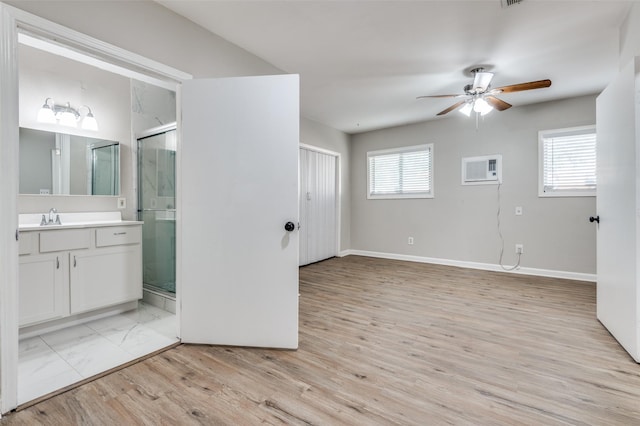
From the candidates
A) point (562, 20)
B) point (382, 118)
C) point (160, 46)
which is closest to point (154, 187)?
point (160, 46)

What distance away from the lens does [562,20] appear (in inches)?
91.6

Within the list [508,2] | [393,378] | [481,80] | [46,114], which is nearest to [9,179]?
[46,114]

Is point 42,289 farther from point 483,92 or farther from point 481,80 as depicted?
point 483,92

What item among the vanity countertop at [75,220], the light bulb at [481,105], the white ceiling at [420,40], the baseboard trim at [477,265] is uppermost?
the white ceiling at [420,40]

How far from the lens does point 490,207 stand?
468cm

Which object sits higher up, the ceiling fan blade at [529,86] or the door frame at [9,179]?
the ceiling fan blade at [529,86]

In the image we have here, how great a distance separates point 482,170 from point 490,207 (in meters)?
0.60

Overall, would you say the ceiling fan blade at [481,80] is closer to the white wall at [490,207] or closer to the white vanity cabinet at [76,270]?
the white wall at [490,207]

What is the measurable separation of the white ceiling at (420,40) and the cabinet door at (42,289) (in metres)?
2.17

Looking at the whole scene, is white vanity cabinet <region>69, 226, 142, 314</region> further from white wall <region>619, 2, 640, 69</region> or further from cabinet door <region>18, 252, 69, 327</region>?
white wall <region>619, 2, 640, 69</region>

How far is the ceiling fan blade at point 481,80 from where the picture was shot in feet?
9.72

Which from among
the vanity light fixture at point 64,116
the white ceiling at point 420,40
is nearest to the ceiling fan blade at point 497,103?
the white ceiling at point 420,40

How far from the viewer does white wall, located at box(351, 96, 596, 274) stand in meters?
4.11

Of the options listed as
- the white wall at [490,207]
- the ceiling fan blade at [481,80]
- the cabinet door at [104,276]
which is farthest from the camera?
the white wall at [490,207]
